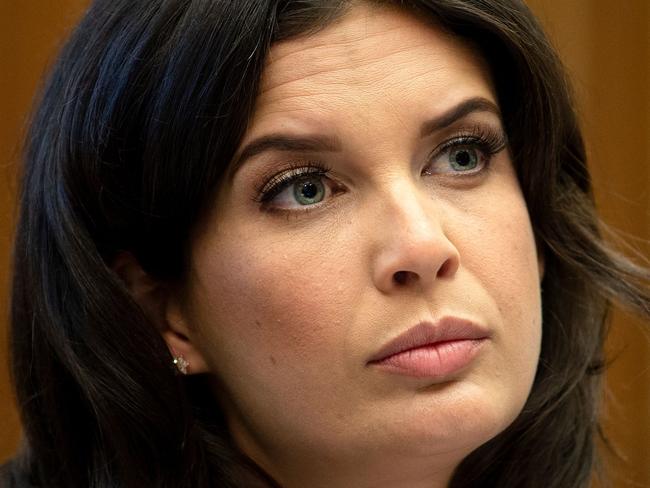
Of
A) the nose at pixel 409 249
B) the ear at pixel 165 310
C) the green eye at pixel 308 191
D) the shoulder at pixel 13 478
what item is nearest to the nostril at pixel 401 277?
the nose at pixel 409 249

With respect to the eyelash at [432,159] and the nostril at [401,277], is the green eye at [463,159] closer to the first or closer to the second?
the eyelash at [432,159]

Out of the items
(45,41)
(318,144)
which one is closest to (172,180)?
(318,144)

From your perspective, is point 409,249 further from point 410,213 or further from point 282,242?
point 282,242

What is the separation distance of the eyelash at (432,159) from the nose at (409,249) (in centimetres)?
10

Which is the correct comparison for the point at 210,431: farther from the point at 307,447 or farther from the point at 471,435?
the point at 471,435

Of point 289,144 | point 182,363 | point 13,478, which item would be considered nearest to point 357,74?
point 289,144

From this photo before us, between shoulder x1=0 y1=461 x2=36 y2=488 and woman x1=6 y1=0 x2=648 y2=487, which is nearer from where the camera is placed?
woman x1=6 y1=0 x2=648 y2=487

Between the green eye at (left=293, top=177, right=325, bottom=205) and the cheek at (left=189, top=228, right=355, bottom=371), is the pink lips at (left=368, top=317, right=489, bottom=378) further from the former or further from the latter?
the green eye at (left=293, top=177, right=325, bottom=205)

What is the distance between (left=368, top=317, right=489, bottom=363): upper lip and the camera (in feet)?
4.00

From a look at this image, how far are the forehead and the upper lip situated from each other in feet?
0.80

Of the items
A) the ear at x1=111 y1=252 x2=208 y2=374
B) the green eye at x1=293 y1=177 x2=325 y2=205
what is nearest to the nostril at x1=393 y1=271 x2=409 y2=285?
the green eye at x1=293 y1=177 x2=325 y2=205

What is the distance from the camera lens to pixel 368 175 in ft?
4.17

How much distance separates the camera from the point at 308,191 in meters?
1.30

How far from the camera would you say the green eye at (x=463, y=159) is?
1.36 meters
